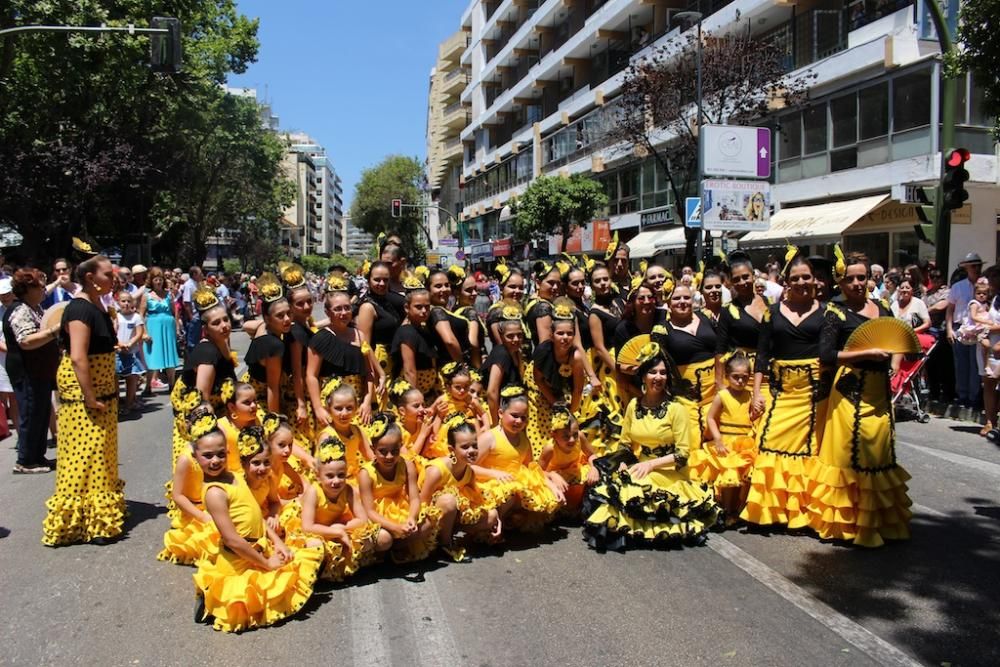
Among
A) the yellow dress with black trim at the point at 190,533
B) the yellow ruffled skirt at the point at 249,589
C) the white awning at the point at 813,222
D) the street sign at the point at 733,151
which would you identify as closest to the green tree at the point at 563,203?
the white awning at the point at 813,222

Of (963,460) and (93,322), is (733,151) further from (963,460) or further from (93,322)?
(93,322)

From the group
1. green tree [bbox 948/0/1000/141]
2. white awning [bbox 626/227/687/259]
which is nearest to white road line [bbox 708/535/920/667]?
green tree [bbox 948/0/1000/141]

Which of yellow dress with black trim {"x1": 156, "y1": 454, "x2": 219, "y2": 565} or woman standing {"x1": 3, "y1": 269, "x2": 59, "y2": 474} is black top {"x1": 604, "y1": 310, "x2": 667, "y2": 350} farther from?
woman standing {"x1": 3, "y1": 269, "x2": 59, "y2": 474}

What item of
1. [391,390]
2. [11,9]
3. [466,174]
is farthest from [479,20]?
[391,390]

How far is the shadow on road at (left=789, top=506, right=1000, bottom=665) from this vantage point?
3.89 m

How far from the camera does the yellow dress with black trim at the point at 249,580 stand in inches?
161

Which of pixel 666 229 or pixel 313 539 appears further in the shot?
pixel 666 229

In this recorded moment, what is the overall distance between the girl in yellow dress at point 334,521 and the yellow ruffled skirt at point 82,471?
1.68m

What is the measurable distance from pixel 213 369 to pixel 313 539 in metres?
1.52

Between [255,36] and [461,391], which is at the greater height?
[255,36]

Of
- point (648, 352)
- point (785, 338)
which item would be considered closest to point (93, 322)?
point (648, 352)

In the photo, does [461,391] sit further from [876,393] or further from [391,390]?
[876,393]

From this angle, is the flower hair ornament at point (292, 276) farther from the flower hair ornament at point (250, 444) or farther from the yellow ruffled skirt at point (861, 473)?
the yellow ruffled skirt at point (861, 473)

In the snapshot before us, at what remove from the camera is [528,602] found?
4426mm
